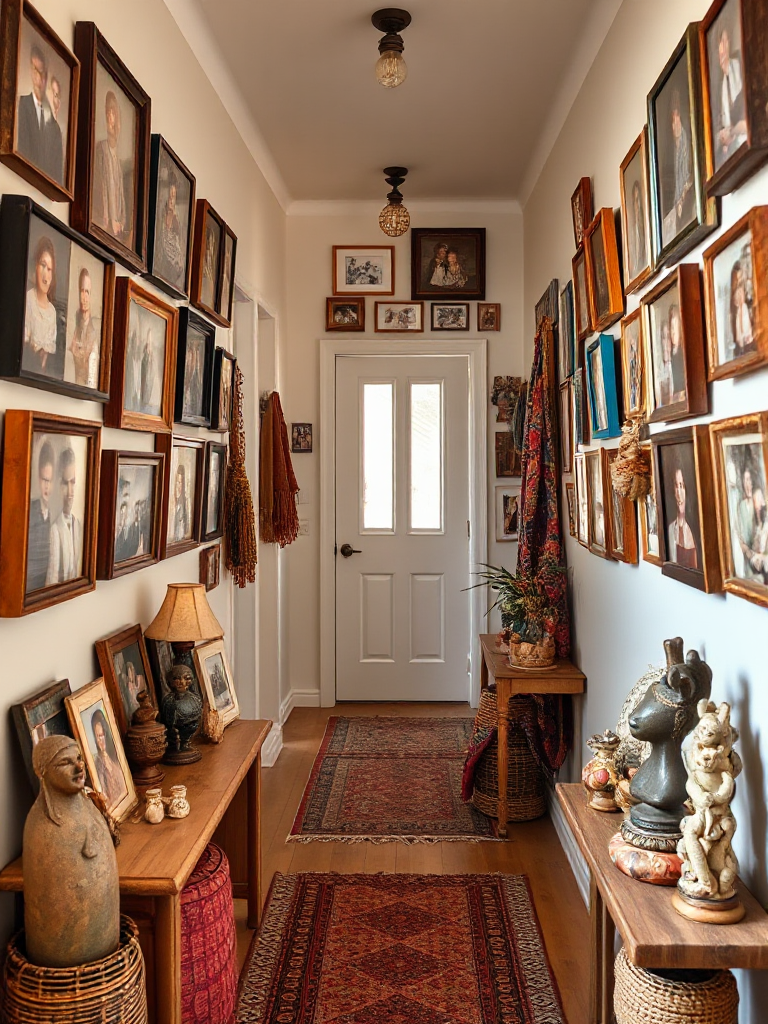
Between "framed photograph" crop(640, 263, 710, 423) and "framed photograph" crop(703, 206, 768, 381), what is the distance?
69 mm

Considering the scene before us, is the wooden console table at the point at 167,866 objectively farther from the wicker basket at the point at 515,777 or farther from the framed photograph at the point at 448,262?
the framed photograph at the point at 448,262

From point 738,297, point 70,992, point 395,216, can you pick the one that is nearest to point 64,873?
point 70,992

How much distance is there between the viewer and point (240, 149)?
375 centimetres

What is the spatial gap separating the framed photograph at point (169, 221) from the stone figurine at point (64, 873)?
1.35 m

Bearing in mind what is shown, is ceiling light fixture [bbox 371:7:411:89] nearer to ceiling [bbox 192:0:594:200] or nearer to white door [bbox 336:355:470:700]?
ceiling [bbox 192:0:594:200]

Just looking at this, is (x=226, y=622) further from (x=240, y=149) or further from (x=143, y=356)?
(x=240, y=149)

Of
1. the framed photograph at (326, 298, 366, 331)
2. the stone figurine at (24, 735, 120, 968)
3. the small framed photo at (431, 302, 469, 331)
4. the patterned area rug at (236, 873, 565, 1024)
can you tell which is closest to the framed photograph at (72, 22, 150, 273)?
the stone figurine at (24, 735, 120, 968)

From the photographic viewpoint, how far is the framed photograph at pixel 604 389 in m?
2.58

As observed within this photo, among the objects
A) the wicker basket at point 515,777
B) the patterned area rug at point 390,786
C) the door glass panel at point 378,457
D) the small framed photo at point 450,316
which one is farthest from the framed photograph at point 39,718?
the small framed photo at point 450,316

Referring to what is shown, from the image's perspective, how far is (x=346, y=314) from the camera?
5223mm

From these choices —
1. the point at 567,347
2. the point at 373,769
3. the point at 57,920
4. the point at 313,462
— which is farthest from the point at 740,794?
the point at 313,462

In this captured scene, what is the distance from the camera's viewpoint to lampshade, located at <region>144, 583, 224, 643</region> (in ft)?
7.86

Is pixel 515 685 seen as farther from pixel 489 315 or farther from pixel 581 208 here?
pixel 489 315

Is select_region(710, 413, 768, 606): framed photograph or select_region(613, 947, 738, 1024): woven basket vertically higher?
select_region(710, 413, 768, 606): framed photograph
